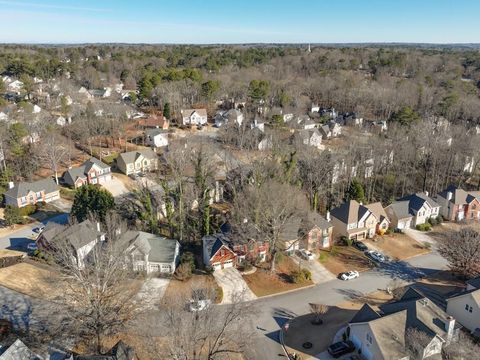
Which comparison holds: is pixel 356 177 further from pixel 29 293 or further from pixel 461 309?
pixel 29 293

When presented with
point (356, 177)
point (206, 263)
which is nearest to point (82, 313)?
point (206, 263)

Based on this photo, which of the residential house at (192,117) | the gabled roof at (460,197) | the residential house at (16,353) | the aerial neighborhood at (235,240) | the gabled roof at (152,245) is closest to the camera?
the residential house at (16,353)

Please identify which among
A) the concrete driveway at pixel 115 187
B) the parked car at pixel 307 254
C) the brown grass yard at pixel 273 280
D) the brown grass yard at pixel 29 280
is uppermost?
the concrete driveway at pixel 115 187

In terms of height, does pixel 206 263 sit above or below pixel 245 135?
below

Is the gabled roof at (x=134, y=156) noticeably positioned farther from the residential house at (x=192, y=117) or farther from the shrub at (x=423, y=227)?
the shrub at (x=423, y=227)

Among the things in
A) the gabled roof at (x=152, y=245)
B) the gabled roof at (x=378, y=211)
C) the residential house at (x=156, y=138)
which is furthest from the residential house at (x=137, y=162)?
the gabled roof at (x=378, y=211)

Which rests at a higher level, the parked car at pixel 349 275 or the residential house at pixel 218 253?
the residential house at pixel 218 253
